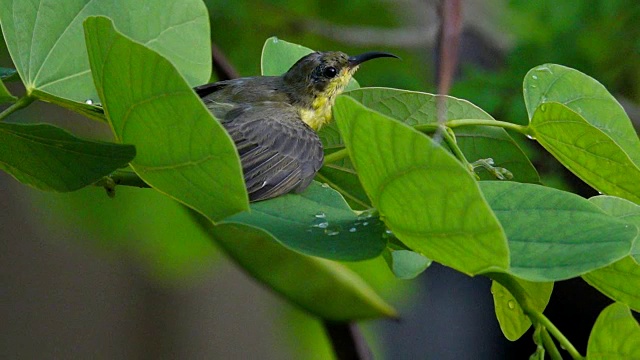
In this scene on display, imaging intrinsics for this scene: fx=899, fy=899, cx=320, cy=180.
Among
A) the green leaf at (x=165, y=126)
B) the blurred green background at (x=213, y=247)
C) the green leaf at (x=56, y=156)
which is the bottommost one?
the blurred green background at (x=213, y=247)

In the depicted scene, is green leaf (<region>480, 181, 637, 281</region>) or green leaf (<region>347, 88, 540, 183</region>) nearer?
green leaf (<region>480, 181, 637, 281</region>)

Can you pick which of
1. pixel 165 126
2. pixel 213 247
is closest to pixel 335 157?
pixel 165 126

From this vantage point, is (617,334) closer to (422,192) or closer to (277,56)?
(422,192)

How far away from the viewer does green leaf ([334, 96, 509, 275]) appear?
1.69ft

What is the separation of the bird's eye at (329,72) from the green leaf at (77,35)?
1.40 feet

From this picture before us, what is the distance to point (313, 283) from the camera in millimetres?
1409

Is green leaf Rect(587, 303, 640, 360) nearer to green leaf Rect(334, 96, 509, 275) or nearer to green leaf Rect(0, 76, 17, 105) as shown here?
green leaf Rect(334, 96, 509, 275)

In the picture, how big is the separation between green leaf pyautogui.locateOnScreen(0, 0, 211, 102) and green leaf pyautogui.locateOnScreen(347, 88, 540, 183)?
19 centimetres

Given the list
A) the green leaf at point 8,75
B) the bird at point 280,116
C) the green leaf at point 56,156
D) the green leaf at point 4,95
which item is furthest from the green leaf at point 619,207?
the green leaf at point 8,75

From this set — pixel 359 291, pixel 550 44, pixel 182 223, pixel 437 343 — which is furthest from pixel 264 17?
pixel 437 343

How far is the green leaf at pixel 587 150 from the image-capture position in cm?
73

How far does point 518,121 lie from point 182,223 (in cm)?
86

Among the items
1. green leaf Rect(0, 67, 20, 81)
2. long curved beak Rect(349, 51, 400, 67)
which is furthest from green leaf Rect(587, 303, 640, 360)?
long curved beak Rect(349, 51, 400, 67)

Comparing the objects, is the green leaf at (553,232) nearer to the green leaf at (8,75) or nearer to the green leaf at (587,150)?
the green leaf at (587,150)
